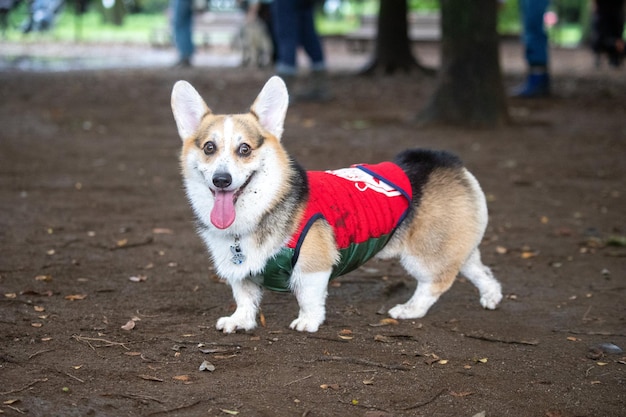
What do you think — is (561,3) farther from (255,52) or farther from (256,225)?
(256,225)

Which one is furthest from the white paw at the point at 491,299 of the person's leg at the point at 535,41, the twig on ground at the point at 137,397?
the person's leg at the point at 535,41

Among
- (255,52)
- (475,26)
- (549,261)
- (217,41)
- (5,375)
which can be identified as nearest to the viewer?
(5,375)

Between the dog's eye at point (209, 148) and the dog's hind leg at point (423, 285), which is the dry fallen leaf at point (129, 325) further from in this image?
the dog's hind leg at point (423, 285)

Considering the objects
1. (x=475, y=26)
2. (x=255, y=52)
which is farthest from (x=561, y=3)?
(x=475, y=26)

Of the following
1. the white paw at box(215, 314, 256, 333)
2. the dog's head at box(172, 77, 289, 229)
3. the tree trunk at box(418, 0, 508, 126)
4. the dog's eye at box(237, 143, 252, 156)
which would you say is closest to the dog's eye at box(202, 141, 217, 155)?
the dog's head at box(172, 77, 289, 229)

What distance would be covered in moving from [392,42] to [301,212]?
12660mm

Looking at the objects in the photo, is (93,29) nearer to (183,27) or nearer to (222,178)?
(183,27)

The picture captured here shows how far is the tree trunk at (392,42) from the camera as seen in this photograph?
16125 millimetres

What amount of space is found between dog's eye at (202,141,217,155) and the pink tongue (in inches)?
8.1

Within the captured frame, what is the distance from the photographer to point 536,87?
43.1ft

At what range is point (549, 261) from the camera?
19.4 feet

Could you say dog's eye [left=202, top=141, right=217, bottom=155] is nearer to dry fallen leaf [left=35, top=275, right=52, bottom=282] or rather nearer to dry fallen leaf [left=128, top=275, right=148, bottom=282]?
dry fallen leaf [left=128, top=275, right=148, bottom=282]

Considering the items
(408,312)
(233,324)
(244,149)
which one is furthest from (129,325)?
(408,312)

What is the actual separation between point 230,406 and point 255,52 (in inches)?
631
